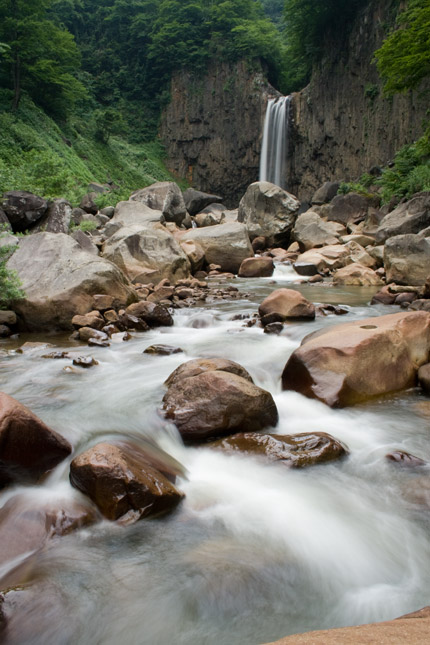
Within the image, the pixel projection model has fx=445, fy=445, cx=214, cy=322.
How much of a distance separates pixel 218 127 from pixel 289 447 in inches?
1558

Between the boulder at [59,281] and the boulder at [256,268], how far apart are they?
6.19 meters

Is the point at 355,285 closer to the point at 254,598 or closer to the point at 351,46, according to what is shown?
the point at 254,598

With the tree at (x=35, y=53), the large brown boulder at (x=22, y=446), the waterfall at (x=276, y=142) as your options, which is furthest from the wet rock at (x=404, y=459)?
the waterfall at (x=276, y=142)

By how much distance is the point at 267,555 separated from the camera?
256 cm

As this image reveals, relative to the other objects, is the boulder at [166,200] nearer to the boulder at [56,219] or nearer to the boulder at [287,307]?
the boulder at [56,219]

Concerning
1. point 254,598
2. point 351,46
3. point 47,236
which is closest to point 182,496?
point 254,598

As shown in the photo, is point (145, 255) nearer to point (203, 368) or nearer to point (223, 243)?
point (223, 243)

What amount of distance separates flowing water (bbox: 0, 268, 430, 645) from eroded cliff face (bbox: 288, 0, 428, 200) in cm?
2234

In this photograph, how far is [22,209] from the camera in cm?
1202

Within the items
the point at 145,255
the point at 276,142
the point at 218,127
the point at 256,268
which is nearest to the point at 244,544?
the point at 145,255

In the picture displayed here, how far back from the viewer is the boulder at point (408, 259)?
9.95 meters

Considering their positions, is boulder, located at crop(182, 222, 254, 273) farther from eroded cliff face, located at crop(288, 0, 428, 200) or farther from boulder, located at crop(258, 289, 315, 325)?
eroded cliff face, located at crop(288, 0, 428, 200)

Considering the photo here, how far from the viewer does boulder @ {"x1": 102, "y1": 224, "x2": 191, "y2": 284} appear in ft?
35.2

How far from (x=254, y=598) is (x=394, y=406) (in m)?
2.68
